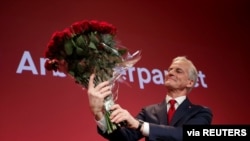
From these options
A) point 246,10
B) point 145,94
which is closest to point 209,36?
point 246,10

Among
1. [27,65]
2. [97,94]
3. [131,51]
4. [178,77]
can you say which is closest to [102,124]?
Answer: [97,94]

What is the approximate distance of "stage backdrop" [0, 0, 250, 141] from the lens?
8.56 feet

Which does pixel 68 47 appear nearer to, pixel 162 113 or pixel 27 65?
pixel 162 113

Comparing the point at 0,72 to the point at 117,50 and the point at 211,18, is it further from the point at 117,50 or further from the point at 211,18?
the point at 211,18

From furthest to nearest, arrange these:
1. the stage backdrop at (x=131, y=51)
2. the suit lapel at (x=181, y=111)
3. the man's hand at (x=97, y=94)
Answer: the stage backdrop at (x=131, y=51), the suit lapel at (x=181, y=111), the man's hand at (x=97, y=94)

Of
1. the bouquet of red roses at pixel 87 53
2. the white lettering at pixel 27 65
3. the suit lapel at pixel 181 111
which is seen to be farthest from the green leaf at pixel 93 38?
the white lettering at pixel 27 65

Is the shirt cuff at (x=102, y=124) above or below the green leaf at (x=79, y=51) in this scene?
below

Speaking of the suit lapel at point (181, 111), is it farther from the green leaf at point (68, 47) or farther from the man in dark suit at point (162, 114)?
the green leaf at point (68, 47)

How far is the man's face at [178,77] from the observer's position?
7.02ft

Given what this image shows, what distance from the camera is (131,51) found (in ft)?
9.96

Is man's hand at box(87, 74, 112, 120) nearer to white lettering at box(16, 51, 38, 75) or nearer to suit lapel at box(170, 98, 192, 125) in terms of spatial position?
suit lapel at box(170, 98, 192, 125)

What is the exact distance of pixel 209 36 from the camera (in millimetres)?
3438

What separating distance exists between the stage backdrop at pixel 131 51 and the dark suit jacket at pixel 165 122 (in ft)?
2.65

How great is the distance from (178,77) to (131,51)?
2.99ft
